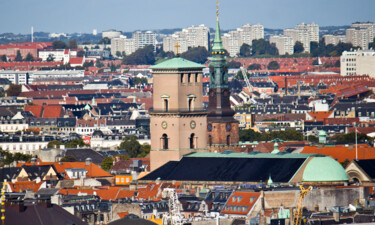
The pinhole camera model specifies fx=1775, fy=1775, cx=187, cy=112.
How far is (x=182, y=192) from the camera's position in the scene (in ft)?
240

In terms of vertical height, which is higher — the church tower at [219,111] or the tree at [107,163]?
the church tower at [219,111]

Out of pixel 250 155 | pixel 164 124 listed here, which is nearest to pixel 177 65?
pixel 164 124

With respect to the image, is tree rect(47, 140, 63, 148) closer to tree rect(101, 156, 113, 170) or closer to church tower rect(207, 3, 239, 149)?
tree rect(101, 156, 113, 170)

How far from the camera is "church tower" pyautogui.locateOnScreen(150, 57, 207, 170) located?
81.1 m

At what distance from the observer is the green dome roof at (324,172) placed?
72.8 metres

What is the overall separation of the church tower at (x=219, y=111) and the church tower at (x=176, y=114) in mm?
10035

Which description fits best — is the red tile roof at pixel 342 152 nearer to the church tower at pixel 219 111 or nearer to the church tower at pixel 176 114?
the church tower at pixel 219 111

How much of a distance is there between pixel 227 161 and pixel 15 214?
27.3m

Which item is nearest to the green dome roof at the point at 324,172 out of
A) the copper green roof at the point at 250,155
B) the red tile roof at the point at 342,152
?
the copper green roof at the point at 250,155

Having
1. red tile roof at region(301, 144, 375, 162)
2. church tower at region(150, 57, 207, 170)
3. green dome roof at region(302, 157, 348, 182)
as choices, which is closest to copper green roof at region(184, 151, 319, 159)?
church tower at region(150, 57, 207, 170)

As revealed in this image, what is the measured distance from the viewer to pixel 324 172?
72.9 meters

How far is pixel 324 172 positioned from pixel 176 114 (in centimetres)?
1060

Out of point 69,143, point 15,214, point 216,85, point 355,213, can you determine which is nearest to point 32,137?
point 69,143

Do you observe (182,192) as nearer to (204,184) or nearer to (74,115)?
(204,184)
